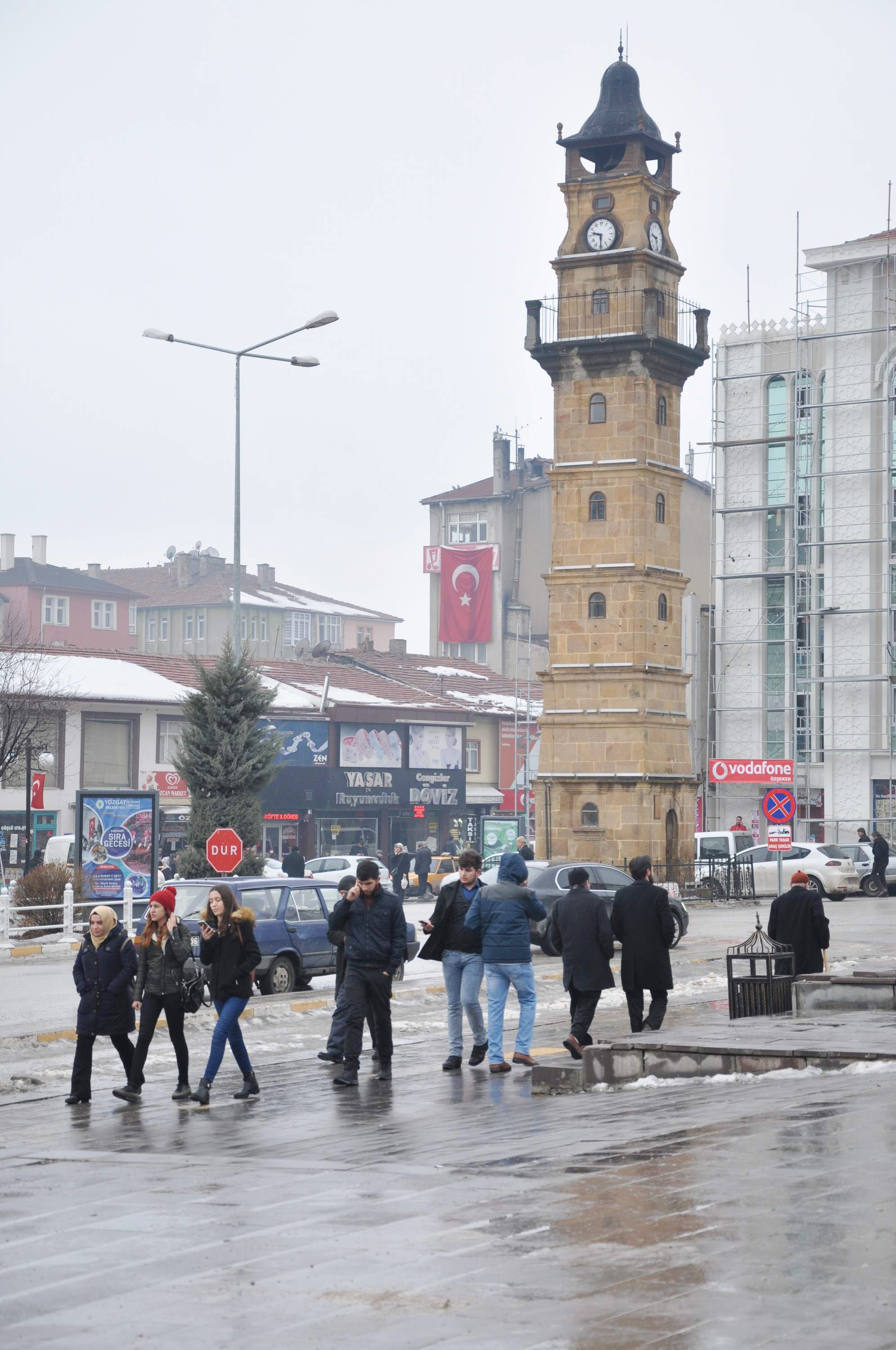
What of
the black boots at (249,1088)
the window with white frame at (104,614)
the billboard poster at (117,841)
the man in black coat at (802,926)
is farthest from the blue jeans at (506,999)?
the window with white frame at (104,614)

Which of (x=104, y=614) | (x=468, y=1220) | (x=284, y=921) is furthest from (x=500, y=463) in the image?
(x=468, y=1220)

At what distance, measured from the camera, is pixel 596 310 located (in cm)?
5025

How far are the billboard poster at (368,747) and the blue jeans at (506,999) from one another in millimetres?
52835

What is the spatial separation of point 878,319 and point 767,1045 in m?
51.0

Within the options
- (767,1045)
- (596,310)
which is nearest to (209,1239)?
(767,1045)

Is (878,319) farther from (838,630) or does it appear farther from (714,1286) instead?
(714,1286)

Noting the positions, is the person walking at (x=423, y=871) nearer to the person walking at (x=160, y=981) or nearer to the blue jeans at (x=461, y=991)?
the blue jeans at (x=461, y=991)

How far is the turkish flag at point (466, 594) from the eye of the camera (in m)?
101

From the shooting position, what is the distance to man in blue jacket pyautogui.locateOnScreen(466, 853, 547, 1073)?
1447 cm

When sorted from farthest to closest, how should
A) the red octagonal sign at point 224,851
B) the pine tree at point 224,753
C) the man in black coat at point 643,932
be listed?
1. the pine tree at point 224,753
2. the red octagonal sign at point 224,851
3. the man in black coat at point 643,932

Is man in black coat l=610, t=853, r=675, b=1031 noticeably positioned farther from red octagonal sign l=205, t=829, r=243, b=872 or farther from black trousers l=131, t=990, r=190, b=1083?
red octagonal sign l=205, t=829, r=243, b=872

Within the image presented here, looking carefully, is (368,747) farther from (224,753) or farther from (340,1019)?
(340,1019)

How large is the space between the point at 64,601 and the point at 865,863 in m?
65.0

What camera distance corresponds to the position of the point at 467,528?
10606 centimetres
